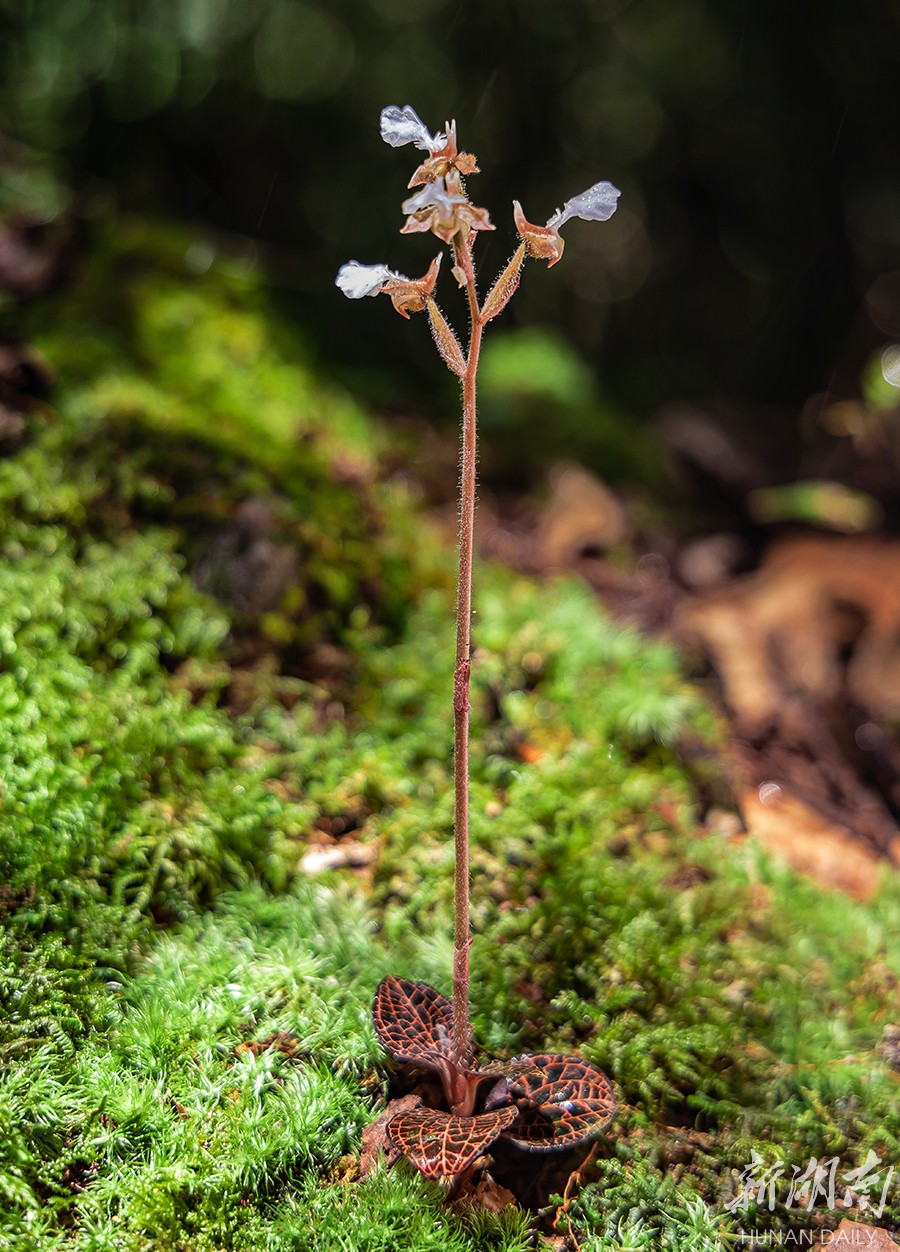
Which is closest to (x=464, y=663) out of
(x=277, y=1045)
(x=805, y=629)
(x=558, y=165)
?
(x=277, y=1045)

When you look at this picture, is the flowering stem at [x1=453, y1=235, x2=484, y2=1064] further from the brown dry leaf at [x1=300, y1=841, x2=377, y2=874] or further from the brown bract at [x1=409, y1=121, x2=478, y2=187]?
the brown dry leaf at [x1=300, y1=841, x2=377, y2=874]

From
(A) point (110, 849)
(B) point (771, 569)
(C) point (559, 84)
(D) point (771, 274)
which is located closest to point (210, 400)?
(A) point (110, 849)

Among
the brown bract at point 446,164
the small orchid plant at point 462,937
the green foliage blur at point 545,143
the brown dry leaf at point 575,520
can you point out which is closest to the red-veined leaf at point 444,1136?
the small orchid plant at point 462,937

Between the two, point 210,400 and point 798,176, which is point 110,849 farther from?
point 798,176

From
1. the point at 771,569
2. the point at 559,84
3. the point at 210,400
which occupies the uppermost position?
the point at 559,84

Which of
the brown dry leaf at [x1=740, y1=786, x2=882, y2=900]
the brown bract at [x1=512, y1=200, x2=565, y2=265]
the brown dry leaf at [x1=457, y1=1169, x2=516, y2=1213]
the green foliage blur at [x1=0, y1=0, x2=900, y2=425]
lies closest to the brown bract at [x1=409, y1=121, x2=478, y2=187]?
the brown bract at [x1=512, y1=200, x2=565, y2=265]

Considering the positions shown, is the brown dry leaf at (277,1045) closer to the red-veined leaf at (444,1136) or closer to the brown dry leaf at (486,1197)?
the red-veined leaf at (444,1136)

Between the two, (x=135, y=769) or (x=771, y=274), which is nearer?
(x=135, y=769)
